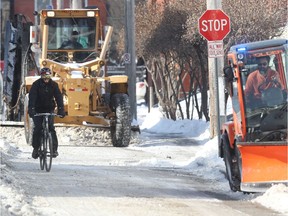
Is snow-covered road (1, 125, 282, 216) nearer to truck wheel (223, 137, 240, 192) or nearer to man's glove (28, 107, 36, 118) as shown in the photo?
truck wheel (223, 137, 240, 192)

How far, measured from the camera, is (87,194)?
40.6 feet

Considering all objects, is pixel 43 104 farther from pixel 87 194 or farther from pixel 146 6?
pixel 146 6

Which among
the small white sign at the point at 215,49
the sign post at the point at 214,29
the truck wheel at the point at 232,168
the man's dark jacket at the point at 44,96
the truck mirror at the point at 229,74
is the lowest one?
the truck wheel at the point at 232,168

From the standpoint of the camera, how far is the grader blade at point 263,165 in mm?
12227

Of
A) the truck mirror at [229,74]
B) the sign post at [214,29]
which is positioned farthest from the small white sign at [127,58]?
the truck mirror at [229,74]

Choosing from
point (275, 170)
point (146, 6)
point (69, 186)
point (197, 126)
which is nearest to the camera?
point (275, 170)

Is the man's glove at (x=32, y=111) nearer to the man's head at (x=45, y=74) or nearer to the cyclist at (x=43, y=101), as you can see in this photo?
the cyclist at (x=43, y=101)

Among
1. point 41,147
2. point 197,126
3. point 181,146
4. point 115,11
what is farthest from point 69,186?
point 115,11

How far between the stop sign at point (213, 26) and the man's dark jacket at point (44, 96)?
4184 mm

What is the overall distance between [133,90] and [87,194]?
18.1 metres

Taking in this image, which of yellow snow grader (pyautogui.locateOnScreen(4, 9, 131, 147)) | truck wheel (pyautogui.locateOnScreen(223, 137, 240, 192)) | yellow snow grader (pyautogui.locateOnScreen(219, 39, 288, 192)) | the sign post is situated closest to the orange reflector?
yellow snow grader (pyautogui.locateOnScreen(219, 39, 288, 192))

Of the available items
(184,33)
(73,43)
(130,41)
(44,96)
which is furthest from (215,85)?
(130,41)

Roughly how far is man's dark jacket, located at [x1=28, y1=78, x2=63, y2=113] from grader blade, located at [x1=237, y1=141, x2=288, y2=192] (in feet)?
13.9

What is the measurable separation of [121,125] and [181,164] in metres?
4.90
